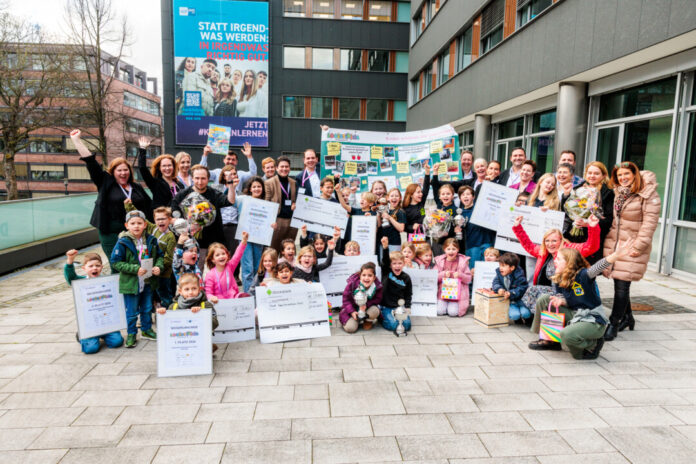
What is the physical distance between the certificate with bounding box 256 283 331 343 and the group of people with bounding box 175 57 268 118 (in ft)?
74.9

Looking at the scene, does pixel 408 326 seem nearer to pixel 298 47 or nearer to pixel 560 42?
pixel 560 42

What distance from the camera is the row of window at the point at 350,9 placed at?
2645 cm

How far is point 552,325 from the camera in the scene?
466 centimetres

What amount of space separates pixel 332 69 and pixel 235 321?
81.5 feet

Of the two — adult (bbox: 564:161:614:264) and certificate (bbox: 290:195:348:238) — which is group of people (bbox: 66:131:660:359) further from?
certificate (bbox: 290:195:348:238)

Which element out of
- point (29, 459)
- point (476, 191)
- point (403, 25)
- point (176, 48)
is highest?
point (403, 25)

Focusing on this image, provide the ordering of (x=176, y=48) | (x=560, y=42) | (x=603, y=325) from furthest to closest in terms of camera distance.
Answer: (x=176, y=48) < (x=560, y=42) < (x=603, y=325)

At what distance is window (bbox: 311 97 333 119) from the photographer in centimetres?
2733

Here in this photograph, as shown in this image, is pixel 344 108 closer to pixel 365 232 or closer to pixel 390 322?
pixel 365 232

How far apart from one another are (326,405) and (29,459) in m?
2.05

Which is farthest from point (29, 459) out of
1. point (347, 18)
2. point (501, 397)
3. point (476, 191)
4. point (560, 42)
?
point (347, 18)

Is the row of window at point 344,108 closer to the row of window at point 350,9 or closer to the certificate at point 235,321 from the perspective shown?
the row of window at point 350,9

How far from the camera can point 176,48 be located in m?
24.9

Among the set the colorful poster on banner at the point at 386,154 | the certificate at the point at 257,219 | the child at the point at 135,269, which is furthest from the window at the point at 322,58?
the child at the point at 135,269
